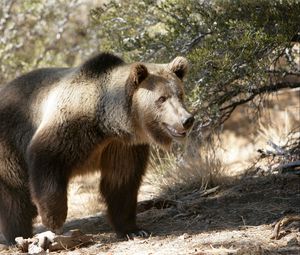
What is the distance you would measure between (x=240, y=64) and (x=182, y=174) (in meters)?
2.04

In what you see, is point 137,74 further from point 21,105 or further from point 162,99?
point 21,105

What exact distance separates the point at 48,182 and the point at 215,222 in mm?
1840

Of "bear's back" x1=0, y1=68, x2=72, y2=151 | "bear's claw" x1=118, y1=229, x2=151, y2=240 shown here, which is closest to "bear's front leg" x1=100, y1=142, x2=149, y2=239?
"bear's claw" x1=118, y1=229, x2=151, y2=240

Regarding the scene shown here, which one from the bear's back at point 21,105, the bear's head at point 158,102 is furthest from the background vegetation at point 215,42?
the bear's back at point 21,105

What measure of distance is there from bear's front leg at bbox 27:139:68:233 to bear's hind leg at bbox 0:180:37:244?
1.36ft

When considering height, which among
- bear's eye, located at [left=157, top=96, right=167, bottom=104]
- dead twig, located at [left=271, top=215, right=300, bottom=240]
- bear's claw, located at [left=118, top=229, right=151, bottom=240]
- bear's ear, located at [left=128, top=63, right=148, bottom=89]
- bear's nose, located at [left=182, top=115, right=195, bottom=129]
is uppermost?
bear's ear, located at [left=128, top=63, right=148, bottom=89]

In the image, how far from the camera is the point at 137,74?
5.95m

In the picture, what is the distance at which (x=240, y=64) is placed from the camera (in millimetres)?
6867

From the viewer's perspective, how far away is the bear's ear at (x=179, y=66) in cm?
616

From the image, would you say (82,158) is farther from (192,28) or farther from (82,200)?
(82,200)

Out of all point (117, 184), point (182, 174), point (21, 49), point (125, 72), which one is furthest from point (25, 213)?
point (21, 49)

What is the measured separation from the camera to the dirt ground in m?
5.34

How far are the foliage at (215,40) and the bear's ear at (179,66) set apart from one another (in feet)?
1.15

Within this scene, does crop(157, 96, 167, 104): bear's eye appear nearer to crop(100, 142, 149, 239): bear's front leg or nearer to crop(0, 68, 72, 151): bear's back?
crop(100, 142, 149, 239): bear's front leg
